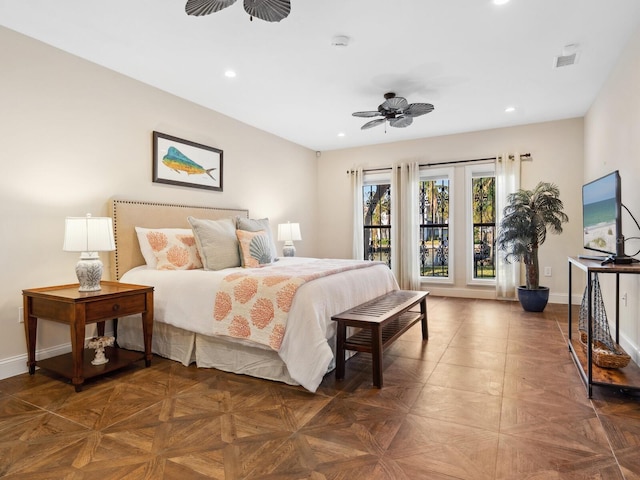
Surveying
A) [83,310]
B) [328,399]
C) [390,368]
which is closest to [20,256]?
[83,310]

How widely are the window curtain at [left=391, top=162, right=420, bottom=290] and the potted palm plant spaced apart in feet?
4.92

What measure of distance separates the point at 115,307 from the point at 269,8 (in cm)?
221

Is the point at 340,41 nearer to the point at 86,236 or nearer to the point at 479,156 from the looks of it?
the point at 86,236

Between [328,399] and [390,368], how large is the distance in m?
0.71

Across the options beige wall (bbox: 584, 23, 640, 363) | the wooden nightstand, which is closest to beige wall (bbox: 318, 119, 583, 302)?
beige wall (bbox: 584, 23, 640, 363)

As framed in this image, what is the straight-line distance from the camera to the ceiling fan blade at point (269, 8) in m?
2.04

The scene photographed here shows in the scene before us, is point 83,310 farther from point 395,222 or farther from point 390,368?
point 395,222

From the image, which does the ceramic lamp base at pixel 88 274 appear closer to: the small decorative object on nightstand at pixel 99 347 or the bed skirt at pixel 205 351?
the small decorative object on nightstand at pixel 99 347

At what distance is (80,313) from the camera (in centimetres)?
250

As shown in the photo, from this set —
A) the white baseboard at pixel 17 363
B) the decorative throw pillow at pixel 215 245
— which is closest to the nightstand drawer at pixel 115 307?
the decorative throw pillow at pixel 215 245

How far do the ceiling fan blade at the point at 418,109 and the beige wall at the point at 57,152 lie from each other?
2.40 meters

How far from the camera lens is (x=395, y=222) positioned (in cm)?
627

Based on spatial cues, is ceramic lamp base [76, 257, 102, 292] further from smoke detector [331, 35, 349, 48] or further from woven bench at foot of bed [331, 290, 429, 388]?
smoke detector [331, 35, 349, 48]

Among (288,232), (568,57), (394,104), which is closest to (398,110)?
(394,104)
